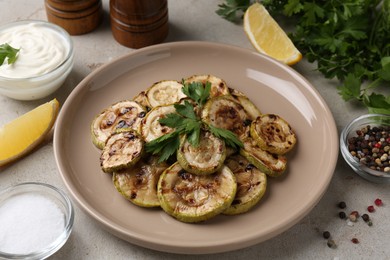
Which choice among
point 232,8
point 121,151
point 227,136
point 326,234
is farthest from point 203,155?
point 232,8

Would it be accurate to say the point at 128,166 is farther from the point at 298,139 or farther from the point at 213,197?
the point at 298,139

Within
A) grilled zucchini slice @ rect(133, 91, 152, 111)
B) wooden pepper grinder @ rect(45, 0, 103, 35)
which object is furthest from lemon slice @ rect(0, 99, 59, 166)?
wooden pepper grinder @ rect(45, 0, 103, 35)

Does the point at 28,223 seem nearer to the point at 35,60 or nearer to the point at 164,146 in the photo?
the point at 164,146

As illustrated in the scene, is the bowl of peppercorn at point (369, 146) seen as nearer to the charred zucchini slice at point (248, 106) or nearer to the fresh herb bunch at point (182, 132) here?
the charred zucchini slice at point (248, 106)

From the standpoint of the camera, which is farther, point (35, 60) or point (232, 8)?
point (232, 8)

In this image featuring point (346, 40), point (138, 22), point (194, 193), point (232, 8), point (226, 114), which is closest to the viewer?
point (194, 193)

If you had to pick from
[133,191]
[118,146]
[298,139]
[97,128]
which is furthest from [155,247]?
[298,139]

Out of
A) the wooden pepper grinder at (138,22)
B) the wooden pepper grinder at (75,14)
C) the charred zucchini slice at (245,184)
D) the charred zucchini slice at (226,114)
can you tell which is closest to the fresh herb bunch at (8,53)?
the wooden pepper grinder at (75,14)
